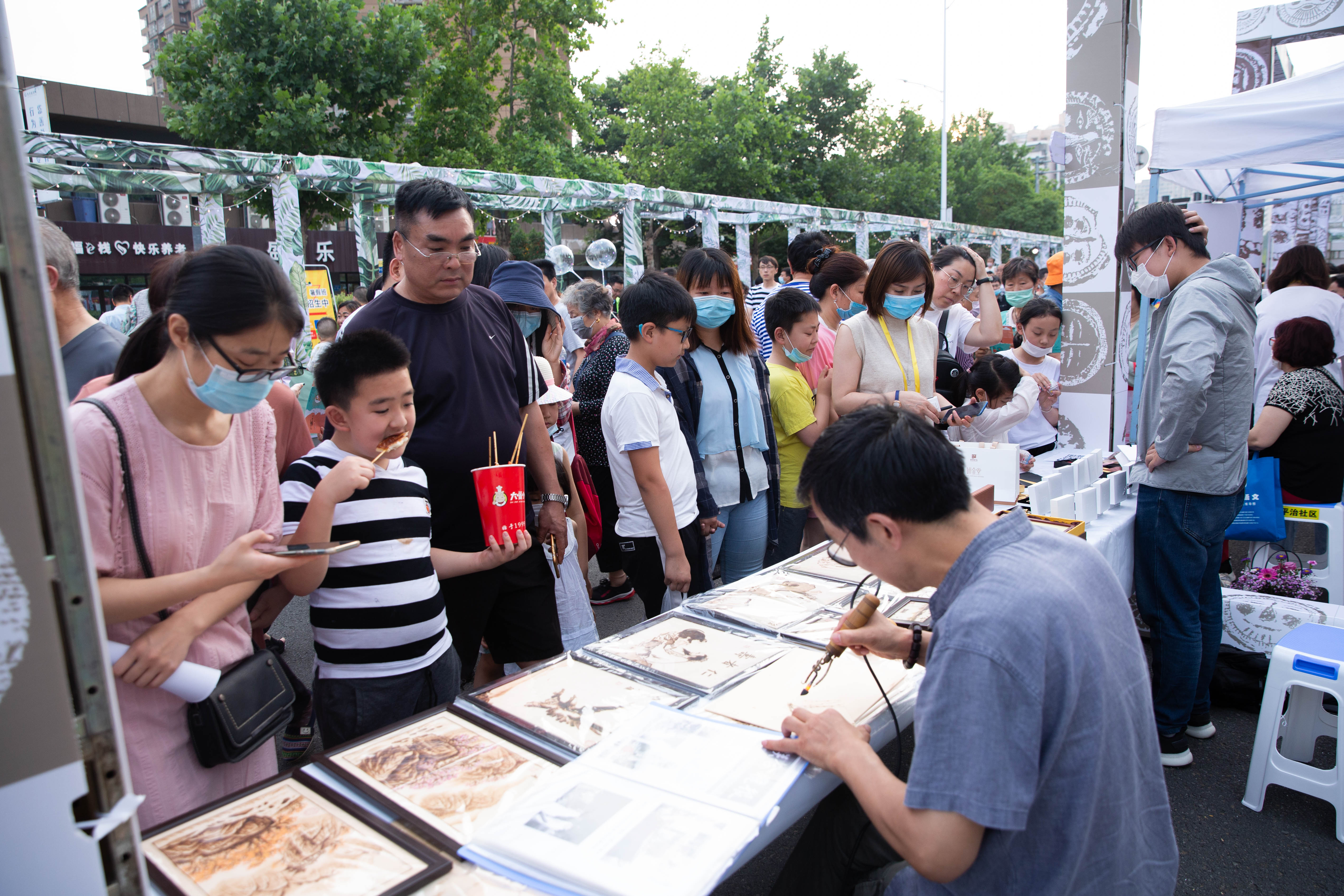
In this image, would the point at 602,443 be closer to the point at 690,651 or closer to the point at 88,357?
the point at 690,651

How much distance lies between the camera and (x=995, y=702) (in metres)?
1.07

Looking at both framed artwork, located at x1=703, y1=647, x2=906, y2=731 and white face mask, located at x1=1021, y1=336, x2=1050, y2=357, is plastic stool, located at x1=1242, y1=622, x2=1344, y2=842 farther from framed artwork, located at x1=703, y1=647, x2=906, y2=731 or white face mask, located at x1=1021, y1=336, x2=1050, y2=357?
white face mask, located at x1=1021, y1=336, x2=1050, y2=357

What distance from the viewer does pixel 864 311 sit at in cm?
354

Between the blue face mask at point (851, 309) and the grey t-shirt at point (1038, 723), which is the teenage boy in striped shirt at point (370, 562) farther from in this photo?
the blue face mask at point (851, 309)

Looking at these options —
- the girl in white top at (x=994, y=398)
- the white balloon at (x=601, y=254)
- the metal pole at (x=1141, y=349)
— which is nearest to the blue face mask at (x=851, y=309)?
the girl in white top at (x=994, y=398)

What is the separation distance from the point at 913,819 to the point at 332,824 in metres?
0.92

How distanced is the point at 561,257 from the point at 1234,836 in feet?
26.4

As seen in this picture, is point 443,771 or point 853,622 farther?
point 853,622

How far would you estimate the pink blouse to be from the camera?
1.31m

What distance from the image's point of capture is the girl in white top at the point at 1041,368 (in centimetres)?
436

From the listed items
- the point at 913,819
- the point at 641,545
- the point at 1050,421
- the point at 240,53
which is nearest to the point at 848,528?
the point at 913,819

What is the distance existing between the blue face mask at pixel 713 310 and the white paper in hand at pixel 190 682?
2.00m

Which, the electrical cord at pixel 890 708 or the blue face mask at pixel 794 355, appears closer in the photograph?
the electrical cord at pixel 890 708

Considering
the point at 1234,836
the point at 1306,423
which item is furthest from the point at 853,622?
the point at 1306,423
